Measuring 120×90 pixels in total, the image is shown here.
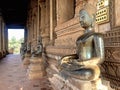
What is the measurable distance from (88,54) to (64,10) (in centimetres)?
351

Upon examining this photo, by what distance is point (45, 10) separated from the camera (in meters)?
9.47

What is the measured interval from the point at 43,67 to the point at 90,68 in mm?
5158

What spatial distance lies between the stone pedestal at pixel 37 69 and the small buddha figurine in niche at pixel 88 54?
14.2 ft

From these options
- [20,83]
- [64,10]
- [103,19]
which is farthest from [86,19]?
[20,83]

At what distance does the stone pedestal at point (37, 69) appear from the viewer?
22.3 ft

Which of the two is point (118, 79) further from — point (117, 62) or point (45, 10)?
point (45, 10)

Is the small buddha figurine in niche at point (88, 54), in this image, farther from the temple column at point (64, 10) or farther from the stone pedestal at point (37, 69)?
the stone pedestal at point (37, 69)

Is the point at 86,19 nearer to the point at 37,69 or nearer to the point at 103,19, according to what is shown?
the point at 103,19

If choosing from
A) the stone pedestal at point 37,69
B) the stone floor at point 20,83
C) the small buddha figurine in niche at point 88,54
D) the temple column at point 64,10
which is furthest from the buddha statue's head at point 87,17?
the stone pedestal at point 37,69

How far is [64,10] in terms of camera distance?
5762 mm

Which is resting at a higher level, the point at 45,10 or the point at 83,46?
the point at 45,10

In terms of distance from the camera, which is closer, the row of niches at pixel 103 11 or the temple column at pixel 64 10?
the row of niches at pixel 103 11

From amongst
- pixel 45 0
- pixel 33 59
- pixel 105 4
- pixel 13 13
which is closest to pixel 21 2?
pixel 13 13

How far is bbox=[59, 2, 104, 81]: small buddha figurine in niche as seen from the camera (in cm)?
220
